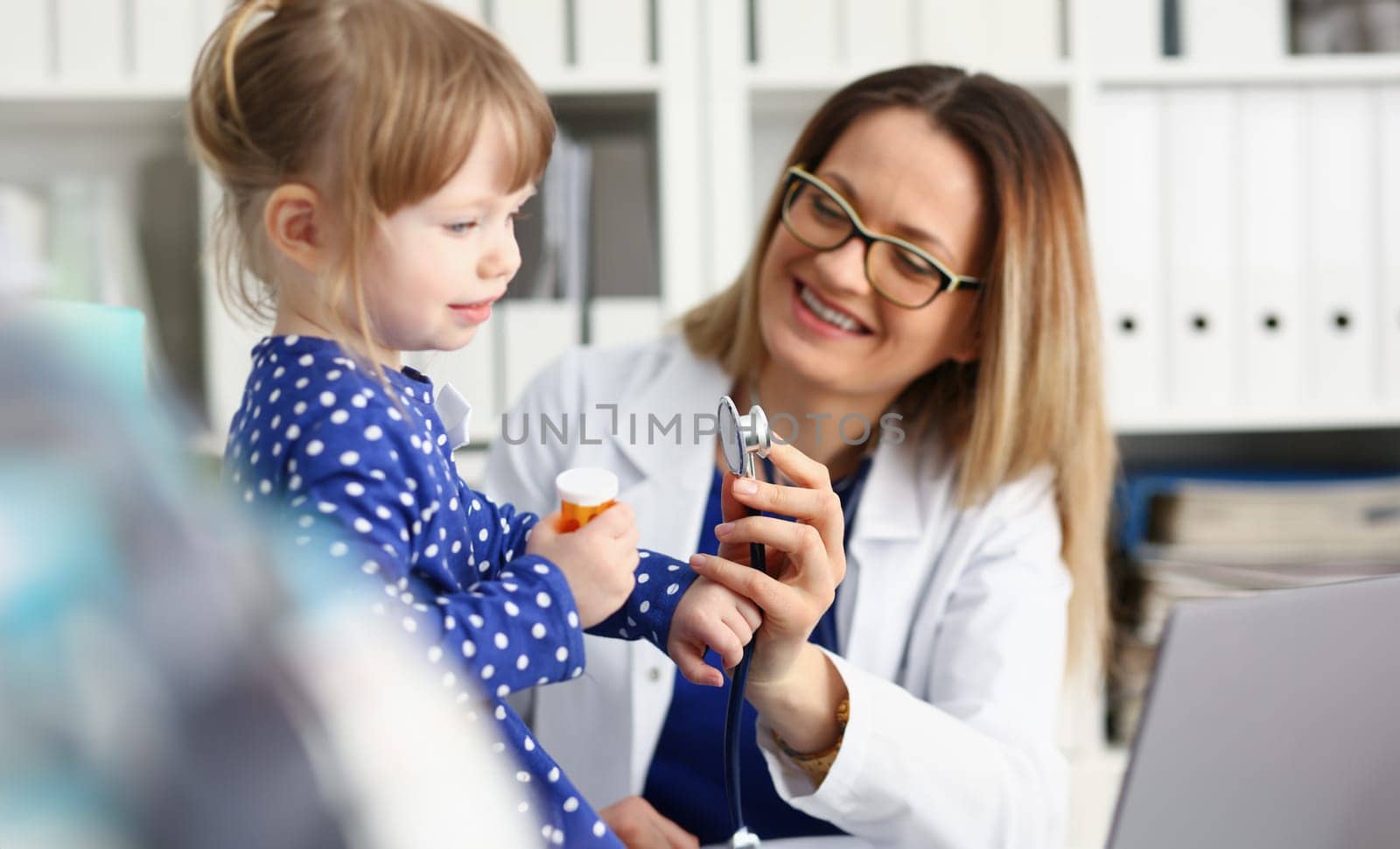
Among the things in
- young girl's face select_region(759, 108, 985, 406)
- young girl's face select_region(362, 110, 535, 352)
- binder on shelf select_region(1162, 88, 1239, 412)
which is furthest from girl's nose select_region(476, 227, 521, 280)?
binder on shelf select_region(1162, 88, 1239, 412)

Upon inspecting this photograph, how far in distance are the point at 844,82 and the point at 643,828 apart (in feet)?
3.14

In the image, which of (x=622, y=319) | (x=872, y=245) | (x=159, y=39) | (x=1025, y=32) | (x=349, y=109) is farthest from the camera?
(x=1025, y=32)

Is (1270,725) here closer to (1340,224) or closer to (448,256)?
(448,256)

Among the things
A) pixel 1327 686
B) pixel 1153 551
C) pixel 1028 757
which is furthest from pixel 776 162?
pixel 1327 686

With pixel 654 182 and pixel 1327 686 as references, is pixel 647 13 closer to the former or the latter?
pixel 654 182

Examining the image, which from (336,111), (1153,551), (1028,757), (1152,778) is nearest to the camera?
(336,111)

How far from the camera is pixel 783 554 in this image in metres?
0.43

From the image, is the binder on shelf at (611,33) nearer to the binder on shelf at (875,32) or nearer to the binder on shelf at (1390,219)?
the binder on shelf at (875,32)

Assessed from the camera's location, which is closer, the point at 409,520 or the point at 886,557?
the point at 409,520

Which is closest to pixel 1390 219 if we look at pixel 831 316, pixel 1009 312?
pixel 1009 312

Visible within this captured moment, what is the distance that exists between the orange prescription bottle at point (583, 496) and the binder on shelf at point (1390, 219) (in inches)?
50.1

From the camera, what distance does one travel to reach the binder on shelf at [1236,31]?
133cm

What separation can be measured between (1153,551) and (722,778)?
3.29 feet

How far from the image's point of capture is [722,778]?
517 millimetres
